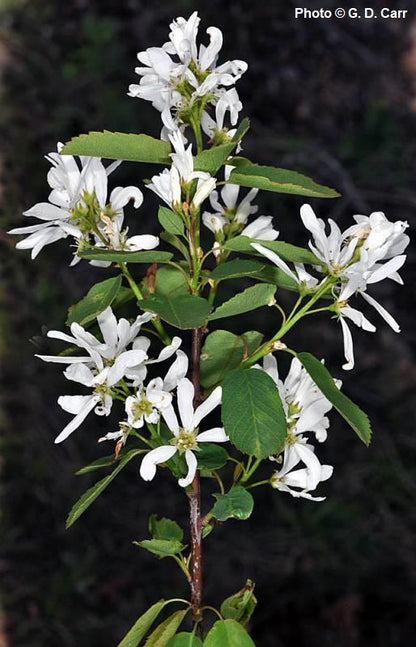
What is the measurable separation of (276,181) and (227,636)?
34 centimetres

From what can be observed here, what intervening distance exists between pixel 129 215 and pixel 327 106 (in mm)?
670

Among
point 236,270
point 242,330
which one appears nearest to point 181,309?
point 236,270

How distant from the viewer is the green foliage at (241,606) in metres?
0.67

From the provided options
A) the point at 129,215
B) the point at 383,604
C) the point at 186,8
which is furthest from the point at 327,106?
the point at 383,604

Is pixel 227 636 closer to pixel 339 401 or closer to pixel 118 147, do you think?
pixel 339 401

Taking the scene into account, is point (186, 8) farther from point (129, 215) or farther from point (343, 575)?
point (343, 575)

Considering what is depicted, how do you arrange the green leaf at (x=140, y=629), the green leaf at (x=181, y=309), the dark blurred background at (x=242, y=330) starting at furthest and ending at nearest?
the dark blurred background at (x=242, y=330)
the green leaf at (x=140, y=629)
the green leaf at (x=181, y=309)

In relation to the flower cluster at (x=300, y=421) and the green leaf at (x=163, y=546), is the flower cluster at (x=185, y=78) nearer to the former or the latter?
the flower cluster at (x=300, y=421)

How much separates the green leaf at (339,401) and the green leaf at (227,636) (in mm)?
183

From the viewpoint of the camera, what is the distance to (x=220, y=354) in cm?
69

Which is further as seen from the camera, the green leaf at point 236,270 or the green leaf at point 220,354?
the green leaf at point 220,354

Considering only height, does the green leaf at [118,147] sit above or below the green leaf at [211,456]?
above

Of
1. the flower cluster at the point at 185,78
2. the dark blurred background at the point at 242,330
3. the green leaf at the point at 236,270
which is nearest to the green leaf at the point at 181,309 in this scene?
the green leaf at the point at 236,270

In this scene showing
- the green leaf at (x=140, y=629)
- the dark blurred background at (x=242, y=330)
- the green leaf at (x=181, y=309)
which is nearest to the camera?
the green leaf at (x=181, y=309)
